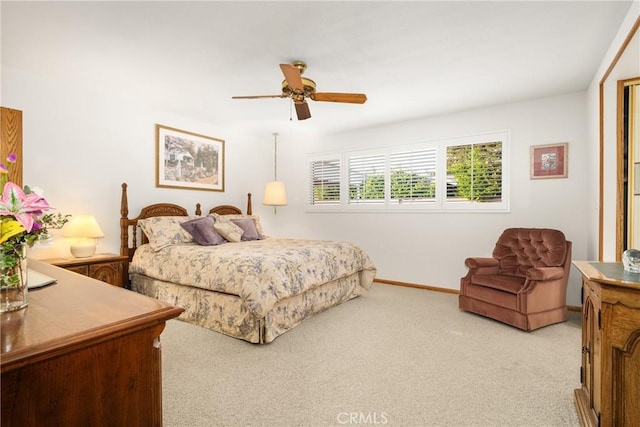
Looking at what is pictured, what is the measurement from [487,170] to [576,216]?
1098mm

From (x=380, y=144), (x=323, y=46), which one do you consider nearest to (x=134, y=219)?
(x=323, y=46)

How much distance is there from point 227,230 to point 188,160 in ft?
4.47

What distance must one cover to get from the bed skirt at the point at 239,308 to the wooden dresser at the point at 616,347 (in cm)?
215

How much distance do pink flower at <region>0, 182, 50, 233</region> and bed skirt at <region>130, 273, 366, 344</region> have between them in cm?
151

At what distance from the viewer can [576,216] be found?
362 centimetres

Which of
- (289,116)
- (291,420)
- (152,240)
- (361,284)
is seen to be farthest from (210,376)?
(289,116)

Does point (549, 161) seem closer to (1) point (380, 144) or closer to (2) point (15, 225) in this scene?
(1) point (380, 144)

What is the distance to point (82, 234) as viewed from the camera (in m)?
3.30

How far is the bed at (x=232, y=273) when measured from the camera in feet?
8.89

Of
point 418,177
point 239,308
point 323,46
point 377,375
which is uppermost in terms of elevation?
point 323,46

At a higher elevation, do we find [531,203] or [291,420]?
[531,203]

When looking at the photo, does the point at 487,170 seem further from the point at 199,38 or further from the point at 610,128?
the point at 199,38

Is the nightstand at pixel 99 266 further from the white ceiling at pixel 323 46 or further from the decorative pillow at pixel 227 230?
the white ceiling at pixel 323 46

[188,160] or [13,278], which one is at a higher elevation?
[188,160]
